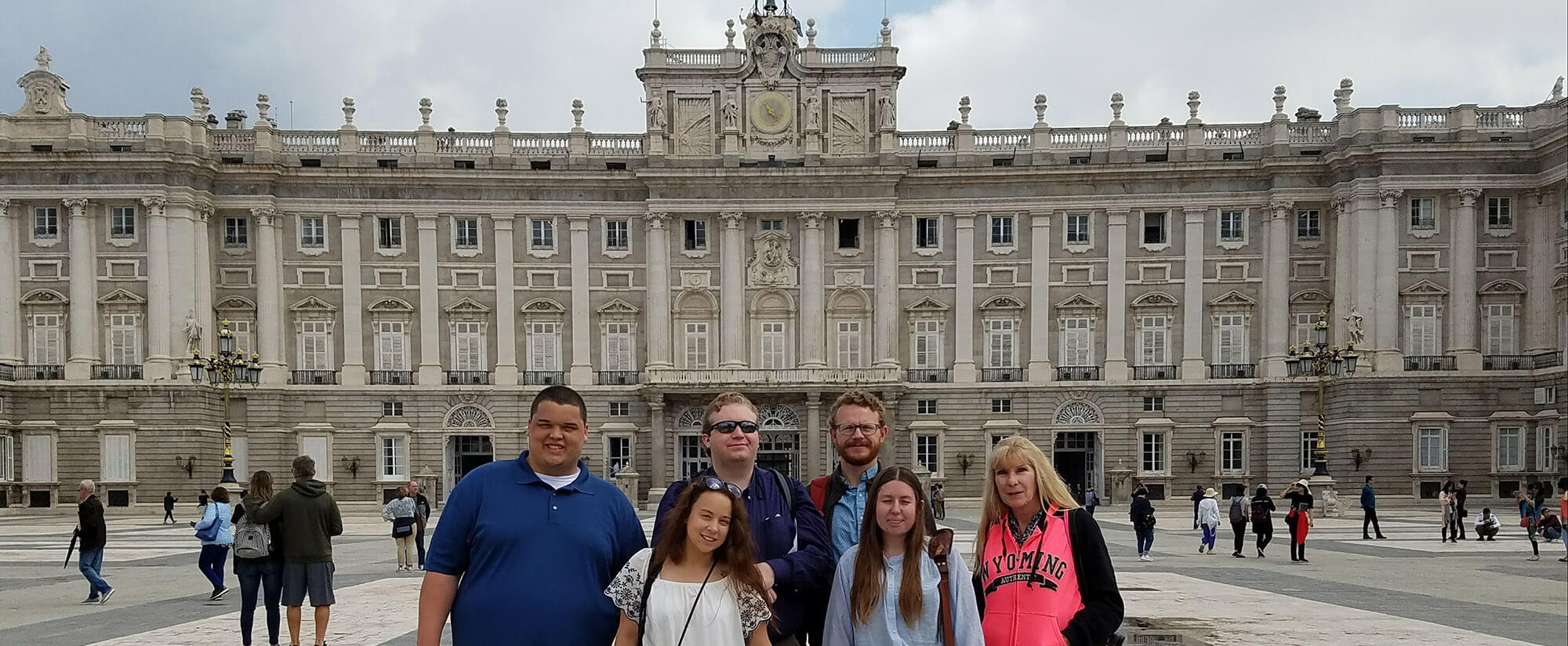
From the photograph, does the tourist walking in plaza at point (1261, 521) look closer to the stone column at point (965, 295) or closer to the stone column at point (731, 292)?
the stone column at point (965, 295)

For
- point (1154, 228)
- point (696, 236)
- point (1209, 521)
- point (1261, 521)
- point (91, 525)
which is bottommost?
point (1209, 521)

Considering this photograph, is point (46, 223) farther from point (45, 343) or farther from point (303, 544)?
point (303, 544)

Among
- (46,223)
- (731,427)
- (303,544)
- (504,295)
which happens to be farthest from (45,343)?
(731,427)

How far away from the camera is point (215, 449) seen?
1694 inches

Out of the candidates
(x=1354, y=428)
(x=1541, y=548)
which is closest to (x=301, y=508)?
(x=1541, y=548)

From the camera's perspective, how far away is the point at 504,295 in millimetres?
45125

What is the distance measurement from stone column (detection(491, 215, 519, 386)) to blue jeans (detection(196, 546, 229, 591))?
30229 mm

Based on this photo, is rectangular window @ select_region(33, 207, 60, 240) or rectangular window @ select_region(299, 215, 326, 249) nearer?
rectangular window @ select_region(33, 207, 60, 240)

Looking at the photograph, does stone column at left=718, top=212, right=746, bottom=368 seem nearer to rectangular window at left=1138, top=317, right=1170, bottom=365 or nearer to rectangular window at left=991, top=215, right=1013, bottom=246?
rectangular window at left=991, top=215, right=1013, bottom=246

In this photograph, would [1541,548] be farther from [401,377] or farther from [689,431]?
[401,377]

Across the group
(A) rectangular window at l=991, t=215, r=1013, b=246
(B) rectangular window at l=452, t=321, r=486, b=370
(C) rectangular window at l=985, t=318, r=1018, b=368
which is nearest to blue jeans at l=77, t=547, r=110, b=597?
(B) rectangular window at l=452, t=321, r=486, b=370

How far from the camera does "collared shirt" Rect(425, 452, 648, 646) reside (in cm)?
501

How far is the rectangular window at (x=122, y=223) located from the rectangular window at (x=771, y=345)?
22684mm

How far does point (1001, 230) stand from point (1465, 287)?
16274 mm
